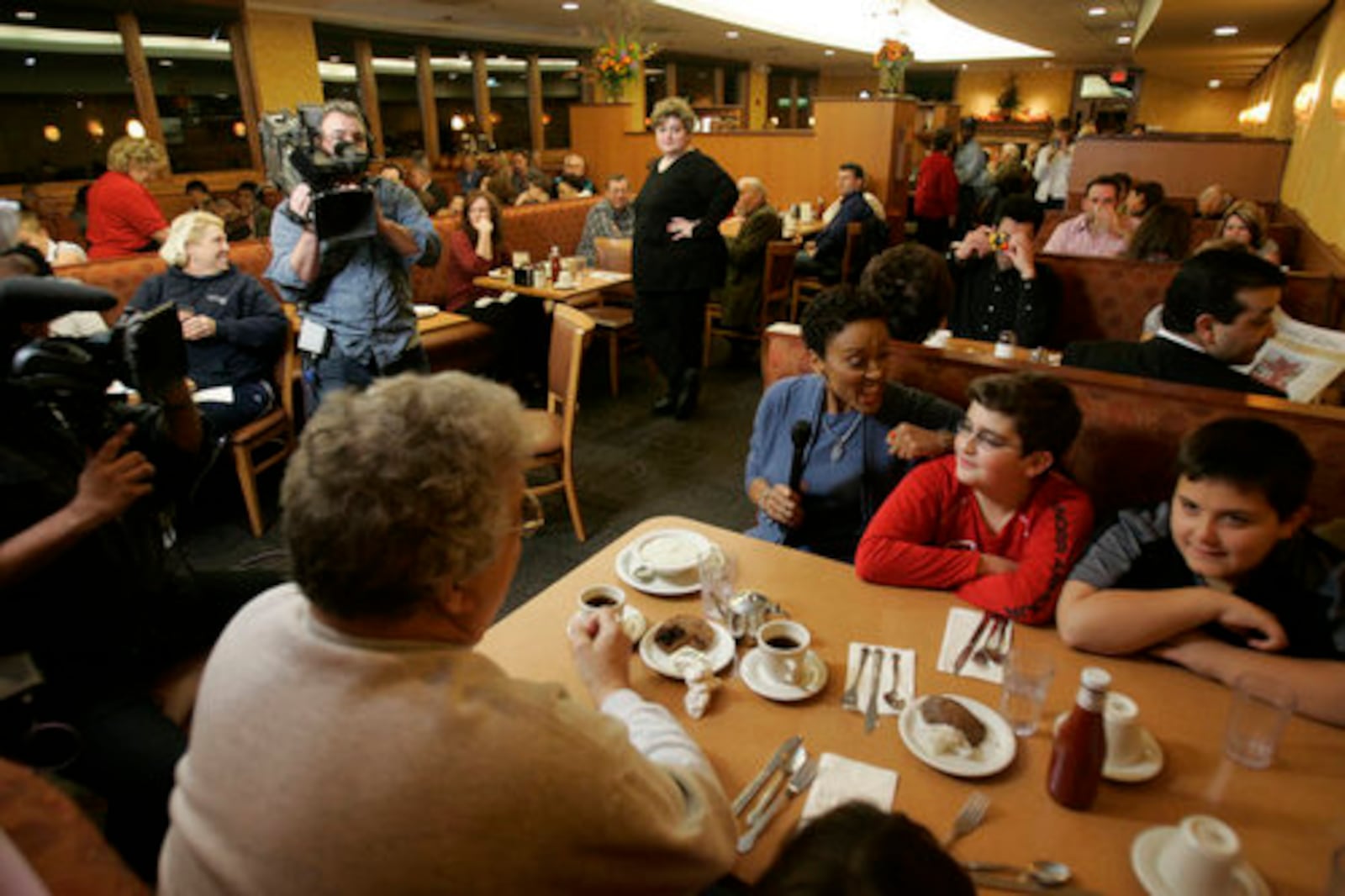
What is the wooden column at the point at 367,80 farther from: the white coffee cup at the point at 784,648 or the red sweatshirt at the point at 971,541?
the white coffee cup at the point at 784,648

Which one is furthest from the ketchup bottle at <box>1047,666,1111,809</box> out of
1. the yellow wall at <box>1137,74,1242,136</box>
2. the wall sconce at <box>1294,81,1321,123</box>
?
the yellow wall at <box>1137,74,1242,136</box>

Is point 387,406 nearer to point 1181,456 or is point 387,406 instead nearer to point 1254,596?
point 1181,456

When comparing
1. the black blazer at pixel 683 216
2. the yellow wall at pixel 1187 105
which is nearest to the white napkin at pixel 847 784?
the black blazer at pixel 683 216

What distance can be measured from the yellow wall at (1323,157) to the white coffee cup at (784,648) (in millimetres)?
5372

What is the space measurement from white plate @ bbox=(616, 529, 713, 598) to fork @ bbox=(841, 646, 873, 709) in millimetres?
355

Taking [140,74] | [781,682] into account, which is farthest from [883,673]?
[140,74]

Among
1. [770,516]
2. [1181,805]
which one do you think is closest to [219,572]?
[770,516]

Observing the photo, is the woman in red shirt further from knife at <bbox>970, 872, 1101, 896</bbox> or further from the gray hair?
knife at <bbox>970, 872, 1101, 896</bbox>

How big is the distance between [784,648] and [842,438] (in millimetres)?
800

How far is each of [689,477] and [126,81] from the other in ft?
26.6

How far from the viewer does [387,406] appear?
0.82 meters

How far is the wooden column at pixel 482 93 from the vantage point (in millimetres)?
11523

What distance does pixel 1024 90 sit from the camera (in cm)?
1884

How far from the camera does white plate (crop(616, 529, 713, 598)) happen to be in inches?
60.7
